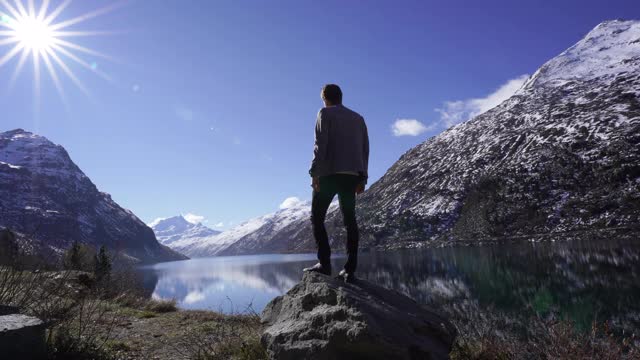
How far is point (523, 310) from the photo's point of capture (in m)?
30.7

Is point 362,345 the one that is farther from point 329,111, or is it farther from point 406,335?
point 329,111

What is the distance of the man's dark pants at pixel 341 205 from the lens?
6.73 meters

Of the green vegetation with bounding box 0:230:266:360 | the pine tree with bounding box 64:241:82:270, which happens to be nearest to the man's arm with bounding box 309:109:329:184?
the green vegetation with bounding box 0:230:266:360

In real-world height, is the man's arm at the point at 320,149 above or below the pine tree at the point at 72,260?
above

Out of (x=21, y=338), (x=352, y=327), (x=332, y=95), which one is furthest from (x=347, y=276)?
(x=21, y=338)

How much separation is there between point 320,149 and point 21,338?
4564 mm

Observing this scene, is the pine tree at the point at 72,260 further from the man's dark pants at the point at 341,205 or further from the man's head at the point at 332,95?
the man's head at the point at 332,95

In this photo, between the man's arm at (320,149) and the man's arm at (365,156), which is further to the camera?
the man's arm at (365,156)

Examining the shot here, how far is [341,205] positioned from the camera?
22.8ft

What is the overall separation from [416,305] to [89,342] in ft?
17.5

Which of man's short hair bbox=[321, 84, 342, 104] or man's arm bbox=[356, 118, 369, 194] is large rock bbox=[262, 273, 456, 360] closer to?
man's arm bbox=[356, 118, 369, 194]

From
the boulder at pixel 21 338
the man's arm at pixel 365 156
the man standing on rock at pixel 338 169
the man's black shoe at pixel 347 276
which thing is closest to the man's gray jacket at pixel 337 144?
the man standing on rock at pixel 338 169

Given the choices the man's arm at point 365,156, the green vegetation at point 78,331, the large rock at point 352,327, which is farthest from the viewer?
the man's arm at point 365,156

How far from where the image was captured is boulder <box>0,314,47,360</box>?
4.17m
